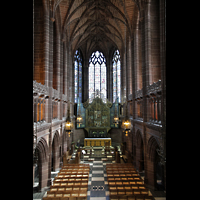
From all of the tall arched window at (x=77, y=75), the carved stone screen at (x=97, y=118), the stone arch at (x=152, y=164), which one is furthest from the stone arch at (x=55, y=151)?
the tall arched window at (x=77, y=75)

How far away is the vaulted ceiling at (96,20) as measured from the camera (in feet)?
60.8

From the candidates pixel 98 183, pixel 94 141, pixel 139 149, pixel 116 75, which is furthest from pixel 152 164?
pixel 116 75

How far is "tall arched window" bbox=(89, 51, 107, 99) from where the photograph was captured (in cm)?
3334

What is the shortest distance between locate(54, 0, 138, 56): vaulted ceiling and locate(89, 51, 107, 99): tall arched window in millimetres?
1612

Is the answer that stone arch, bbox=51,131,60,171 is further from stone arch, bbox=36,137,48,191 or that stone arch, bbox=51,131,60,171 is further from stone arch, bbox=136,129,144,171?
stone arch, bbox=136,129,144,171

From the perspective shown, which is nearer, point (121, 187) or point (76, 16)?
point (121, 187)

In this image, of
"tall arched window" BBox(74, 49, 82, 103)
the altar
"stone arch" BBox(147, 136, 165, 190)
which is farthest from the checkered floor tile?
"tall arched window" BBox(74, 49, 82, 103)

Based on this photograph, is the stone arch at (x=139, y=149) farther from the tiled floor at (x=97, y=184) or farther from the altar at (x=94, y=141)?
the altar at (x=94, y=141)

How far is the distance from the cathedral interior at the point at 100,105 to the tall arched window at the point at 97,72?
0.93m
